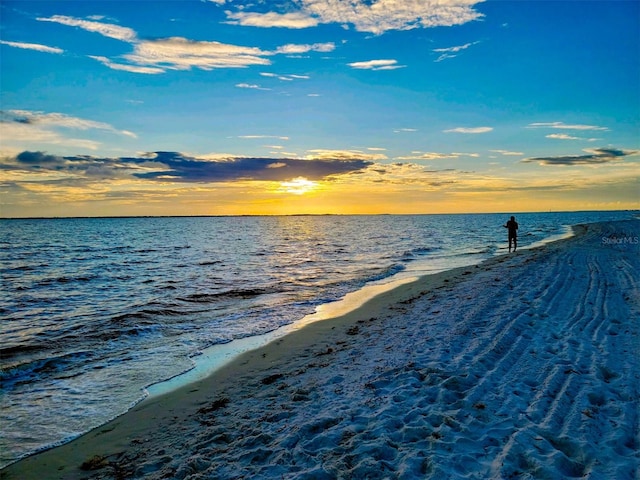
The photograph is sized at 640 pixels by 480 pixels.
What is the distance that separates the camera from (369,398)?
6.55m

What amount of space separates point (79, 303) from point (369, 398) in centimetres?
1523

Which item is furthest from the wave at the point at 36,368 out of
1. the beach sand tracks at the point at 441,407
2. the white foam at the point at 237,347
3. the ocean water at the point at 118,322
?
the beach sand tracks at the point at 441,407

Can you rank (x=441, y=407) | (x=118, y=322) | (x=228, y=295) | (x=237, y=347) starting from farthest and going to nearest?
(x=228, y=295), (x=118, y=322), (x=237, y=347), (x=441, y=407)

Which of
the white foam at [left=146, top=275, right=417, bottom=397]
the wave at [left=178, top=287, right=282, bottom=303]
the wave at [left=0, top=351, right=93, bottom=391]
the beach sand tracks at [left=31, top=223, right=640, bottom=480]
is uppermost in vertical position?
the beach sand tracks at [left=31, top=223, right=640, bottom=480]

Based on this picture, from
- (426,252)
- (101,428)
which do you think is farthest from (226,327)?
(426,252)

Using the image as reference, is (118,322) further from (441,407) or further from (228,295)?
(441,407)

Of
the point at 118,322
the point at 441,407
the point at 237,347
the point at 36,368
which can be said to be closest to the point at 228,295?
the point at 118,322

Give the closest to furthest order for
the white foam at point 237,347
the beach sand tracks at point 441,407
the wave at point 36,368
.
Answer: the beach sand tracks at point 441,407, the white foam at point 237,347, the wave at point 36,368

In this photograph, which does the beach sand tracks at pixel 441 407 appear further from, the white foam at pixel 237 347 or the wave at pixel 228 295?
the wave at pixel 228 295

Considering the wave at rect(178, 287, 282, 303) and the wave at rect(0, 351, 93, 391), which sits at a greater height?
the wave at rect(178, 287, 282, 303)

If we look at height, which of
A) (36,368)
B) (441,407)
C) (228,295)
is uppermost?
(441,407)

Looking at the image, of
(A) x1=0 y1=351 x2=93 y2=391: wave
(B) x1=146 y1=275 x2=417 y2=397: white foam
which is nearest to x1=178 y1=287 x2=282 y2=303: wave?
(B) x1=146 y1=275 x2=417 y2=397: white foam

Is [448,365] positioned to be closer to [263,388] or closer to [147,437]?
[263,388]

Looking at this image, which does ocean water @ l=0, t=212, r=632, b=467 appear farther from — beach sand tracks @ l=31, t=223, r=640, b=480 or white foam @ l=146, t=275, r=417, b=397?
beach sand tracks @ l=31, t=223, r=640, b=480
